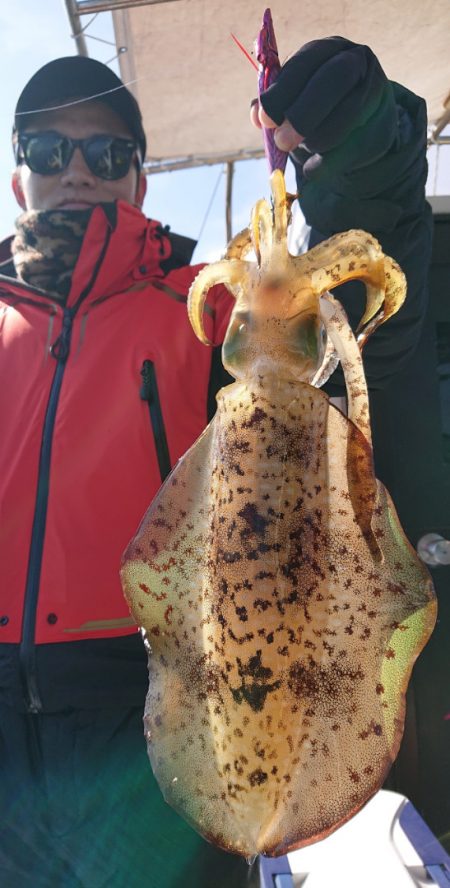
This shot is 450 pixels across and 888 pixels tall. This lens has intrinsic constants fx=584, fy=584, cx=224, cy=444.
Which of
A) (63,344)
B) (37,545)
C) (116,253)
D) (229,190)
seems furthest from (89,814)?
(229,190)

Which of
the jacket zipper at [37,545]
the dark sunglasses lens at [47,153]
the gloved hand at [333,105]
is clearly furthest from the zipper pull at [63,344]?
the gloved hand at [333,105]

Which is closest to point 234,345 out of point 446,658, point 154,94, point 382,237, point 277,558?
point 277,558

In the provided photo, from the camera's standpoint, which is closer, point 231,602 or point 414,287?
point 231,602

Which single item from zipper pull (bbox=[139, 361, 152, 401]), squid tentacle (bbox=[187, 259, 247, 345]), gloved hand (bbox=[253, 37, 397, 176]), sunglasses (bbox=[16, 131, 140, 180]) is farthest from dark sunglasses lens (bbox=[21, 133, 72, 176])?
squid tentacle (bbox=[187, 259, 247, 345])

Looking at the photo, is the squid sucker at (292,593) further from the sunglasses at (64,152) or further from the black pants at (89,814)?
the sunglasses at (64,152)

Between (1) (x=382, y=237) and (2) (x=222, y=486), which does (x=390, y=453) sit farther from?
(2) (x=222, y=486)

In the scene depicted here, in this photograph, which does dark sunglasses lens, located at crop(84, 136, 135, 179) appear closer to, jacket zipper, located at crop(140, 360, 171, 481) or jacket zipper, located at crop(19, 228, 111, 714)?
jacket zipper, located at crop(19, 228, 111, 714)
